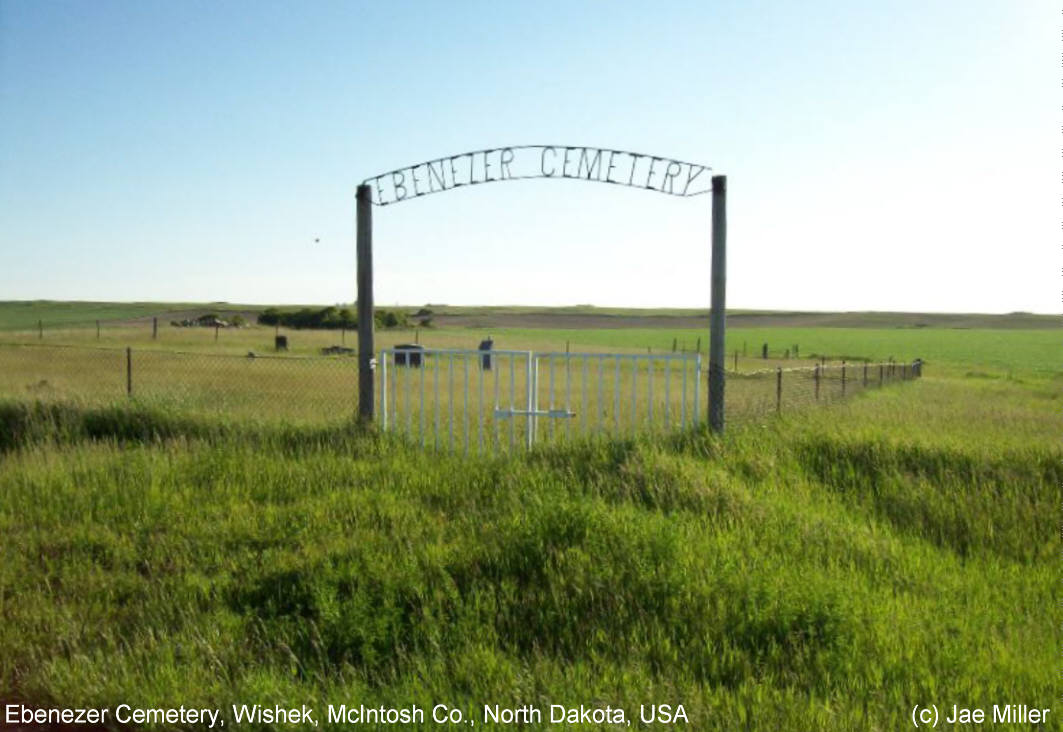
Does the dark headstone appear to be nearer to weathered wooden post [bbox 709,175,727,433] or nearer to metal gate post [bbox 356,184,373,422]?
metal gate post [bbox 356,184,373,422]

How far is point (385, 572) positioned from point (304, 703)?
4.65ft

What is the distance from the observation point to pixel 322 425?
33.3ft

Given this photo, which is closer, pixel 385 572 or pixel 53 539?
pixel 385 572

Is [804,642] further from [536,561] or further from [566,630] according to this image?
[536,561]

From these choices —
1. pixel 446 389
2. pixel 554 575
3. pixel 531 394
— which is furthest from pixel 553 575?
pixel 446 389

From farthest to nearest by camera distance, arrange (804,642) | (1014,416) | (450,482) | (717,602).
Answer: (1014,416), (450,482), (717,602), (804,642)

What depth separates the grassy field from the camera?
13.9ft

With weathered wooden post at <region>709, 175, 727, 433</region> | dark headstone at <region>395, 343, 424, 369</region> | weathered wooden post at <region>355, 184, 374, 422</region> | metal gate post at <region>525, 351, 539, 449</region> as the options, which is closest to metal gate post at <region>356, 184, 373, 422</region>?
weathered wooden post at <region>355, 184, 374, 422</region>

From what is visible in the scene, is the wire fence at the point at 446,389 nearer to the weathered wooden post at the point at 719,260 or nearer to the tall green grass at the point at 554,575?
the weathered wooden post at the point at 719,260

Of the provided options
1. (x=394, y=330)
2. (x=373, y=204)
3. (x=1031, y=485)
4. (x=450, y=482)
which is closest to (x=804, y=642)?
(x=450, y=482)

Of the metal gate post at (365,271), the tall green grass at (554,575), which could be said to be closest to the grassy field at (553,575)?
the tall green grass at (554,575)

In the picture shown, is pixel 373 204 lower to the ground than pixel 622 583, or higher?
higher

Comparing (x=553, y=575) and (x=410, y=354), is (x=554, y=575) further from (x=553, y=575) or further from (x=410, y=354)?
(x=410, y=354)

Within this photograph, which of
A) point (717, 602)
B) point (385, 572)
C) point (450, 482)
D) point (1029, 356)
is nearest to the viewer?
point (717, 602)
